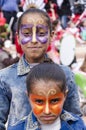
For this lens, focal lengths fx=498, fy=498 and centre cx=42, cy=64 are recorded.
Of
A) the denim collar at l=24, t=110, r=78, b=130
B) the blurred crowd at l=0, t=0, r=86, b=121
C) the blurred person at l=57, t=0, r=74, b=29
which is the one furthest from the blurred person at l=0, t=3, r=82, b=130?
the blurred person at l=57, t=0, r=74, b=29

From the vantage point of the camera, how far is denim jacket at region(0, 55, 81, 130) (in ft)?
8.27

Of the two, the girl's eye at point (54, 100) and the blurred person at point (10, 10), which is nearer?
the girl's eye at point (54, 100)

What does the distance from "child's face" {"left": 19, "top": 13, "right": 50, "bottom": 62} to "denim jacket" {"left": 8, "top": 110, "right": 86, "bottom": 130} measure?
33cm

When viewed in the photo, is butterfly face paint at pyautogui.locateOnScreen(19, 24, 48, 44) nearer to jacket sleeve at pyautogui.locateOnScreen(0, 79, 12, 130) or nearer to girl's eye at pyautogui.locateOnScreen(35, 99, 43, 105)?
jacket sleeve at pyautogui.locateOnScreen(0, 79, 12, 130)

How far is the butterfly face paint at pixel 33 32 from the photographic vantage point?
2.59 m

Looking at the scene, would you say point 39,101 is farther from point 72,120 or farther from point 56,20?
point 56,20

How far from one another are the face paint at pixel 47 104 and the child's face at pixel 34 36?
305 mm

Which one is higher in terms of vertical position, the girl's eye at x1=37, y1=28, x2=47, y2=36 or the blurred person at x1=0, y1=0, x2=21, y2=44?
the girl's eye at x1=37, y1=28, x2=47, y2=36

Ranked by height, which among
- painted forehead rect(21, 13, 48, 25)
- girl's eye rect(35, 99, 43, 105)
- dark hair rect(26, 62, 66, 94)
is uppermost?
painted forehead rect(21, 13, 48, 25)

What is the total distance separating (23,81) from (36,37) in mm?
241

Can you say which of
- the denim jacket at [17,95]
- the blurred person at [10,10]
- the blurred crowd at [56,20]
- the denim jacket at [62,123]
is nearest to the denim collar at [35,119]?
the denim jacket at [62,123]

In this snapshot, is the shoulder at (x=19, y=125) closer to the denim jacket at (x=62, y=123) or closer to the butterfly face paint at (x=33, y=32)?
the denim jacket at (x=62, y=123)

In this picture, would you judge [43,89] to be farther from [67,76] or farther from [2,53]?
[2,53]

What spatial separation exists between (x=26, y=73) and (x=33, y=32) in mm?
Result: 219
